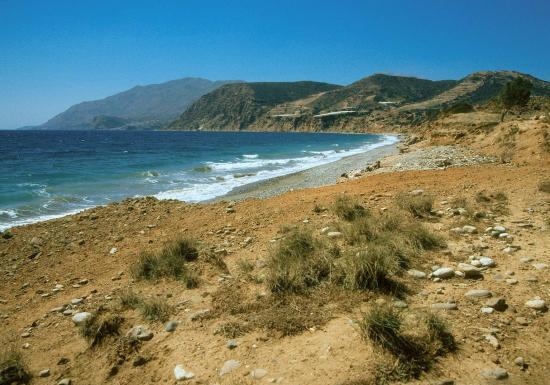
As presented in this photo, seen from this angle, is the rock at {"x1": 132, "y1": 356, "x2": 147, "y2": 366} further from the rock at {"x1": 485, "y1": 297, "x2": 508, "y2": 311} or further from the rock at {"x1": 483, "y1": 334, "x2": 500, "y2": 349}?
the rock at {"x1": 485, "y1": 297, "x2": 508, "y2": 311}

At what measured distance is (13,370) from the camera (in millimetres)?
3922

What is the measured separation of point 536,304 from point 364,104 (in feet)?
545

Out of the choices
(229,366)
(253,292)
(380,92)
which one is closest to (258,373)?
(229,366)

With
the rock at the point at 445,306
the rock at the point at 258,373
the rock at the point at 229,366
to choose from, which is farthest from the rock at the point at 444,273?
the rock at the point at 229,366

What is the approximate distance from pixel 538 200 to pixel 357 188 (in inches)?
184

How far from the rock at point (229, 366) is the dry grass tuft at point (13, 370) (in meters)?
2.28

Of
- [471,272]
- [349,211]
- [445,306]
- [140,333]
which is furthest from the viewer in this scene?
[349,211]

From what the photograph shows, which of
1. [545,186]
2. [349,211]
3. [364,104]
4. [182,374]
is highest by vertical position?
[364,104]

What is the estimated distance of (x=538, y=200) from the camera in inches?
309

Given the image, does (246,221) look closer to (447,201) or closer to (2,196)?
(447,201)

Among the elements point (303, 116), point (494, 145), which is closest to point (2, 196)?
point (494, 145)

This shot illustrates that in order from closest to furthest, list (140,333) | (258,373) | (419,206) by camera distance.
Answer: (258,373)
(140,333)
(419,206)

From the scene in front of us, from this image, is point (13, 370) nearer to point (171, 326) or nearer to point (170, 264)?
point (171, 326)

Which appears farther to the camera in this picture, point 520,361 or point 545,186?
point 545,186
